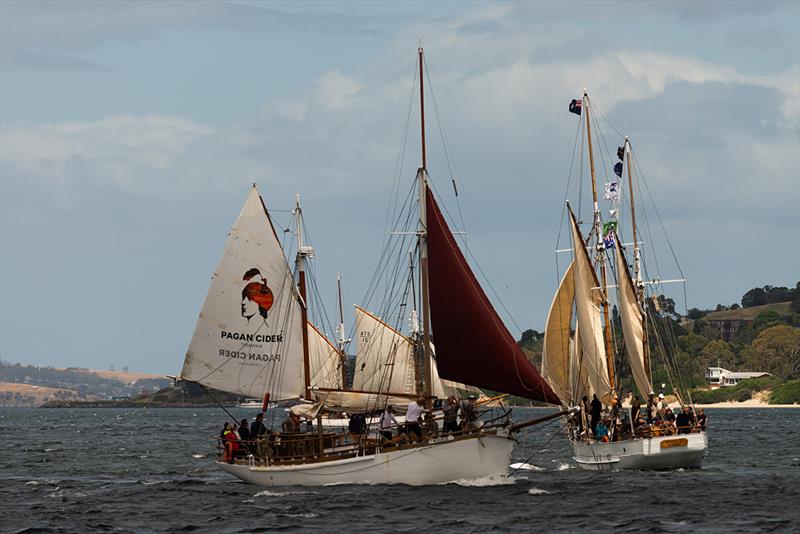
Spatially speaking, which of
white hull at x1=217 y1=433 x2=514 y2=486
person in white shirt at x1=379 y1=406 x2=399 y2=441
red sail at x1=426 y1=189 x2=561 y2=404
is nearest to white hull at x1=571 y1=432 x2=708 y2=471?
white hull at x1=217 y1=433 x2=514 y2=486

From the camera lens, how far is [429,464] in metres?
53.9

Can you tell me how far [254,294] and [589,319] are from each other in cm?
1772

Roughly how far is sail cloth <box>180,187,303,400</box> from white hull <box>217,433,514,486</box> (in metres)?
5.33

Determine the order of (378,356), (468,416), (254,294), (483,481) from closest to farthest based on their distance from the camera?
(468,416), (483,481), (254,294), (378,356)

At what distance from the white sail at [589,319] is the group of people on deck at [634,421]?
3819mm

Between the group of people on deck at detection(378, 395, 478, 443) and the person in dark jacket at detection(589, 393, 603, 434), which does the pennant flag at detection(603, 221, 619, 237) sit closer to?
the person in dark jacket at detection(589, 393, 603, 434)

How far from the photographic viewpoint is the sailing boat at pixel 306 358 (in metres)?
53.8

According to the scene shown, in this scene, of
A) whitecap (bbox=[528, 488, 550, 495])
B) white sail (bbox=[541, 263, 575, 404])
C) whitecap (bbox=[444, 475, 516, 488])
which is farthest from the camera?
white sail (bbox=[541, 263, 575, 404])

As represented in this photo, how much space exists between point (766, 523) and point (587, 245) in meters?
28.4

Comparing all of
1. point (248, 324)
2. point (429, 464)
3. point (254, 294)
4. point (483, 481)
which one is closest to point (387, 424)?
point (429, 464)

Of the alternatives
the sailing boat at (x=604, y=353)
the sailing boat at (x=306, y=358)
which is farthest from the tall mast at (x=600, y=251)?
the sailing boat at (x=306, y=358)

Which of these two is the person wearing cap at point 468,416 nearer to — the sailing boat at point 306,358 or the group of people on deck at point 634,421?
the sailing boat at point 306,358

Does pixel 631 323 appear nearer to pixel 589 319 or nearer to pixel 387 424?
pixel 589 319

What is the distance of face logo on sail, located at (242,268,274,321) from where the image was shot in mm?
59625
